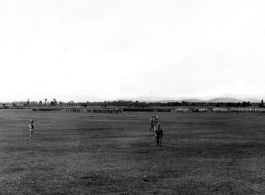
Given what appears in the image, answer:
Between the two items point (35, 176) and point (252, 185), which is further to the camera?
point (35, 176)

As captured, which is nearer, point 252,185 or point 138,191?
point 138,191

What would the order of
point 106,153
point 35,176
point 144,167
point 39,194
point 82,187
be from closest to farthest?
1. point 39,194
2. point 82,187
3. point 35,176
4. point 144,167
5. point 106,153

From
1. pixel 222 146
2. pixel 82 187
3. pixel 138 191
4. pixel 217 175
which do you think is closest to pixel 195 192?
pixel 138 191

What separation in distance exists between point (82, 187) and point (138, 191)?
6.43 feet

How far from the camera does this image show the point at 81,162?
1605 centimetres

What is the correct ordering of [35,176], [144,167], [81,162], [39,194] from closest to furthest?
[39,194]
[35,176]
[144,167]
[81,162]

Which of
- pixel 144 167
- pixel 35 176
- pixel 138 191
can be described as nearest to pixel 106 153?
pixel 144 167

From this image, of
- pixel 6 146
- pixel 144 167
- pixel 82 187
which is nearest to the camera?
pixel 82 187

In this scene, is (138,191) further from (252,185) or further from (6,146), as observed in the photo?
(6,146)

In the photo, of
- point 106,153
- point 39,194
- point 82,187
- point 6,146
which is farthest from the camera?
point 6,146

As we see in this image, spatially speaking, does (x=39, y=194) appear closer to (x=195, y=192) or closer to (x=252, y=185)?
(x=195, y=192)

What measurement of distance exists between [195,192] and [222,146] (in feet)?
38.2

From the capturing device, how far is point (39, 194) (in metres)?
10.7

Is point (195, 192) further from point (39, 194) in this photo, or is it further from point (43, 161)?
point (43, 161)
